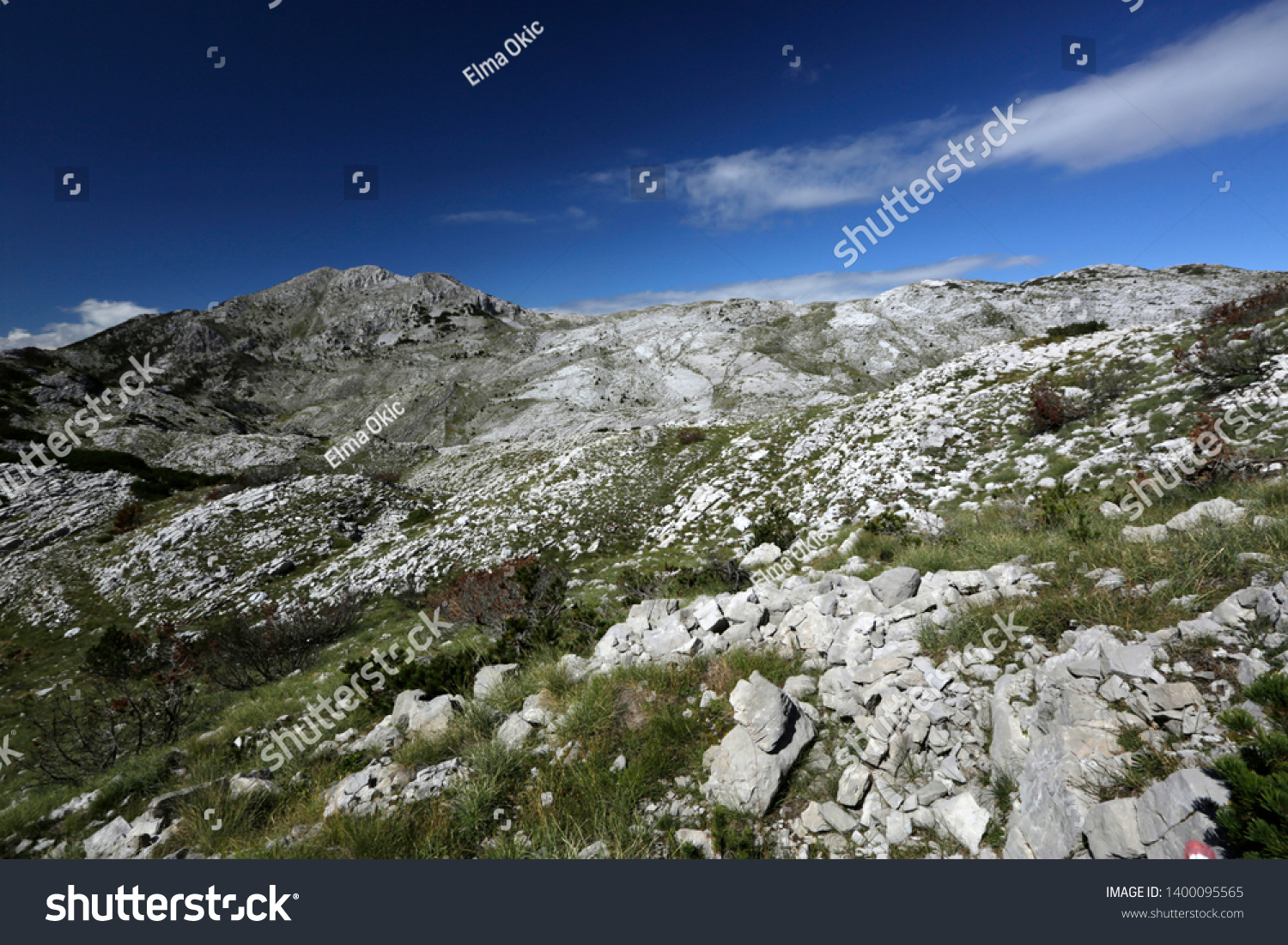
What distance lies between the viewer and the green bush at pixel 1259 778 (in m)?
2.76

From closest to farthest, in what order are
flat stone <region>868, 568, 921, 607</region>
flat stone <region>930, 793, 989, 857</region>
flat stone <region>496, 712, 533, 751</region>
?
flat stone <region>930, 793, 989, 857</region>
flat stone <region>496, 712, 533, 751</region>
flat stone <region>868, 568, 921, 607</region>

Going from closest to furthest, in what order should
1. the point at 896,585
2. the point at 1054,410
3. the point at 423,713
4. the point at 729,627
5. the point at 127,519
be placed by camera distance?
the point at 423,713 < the point at 896,585 < the point at 729,627 < the point at 1054,410 < the point at 127,519

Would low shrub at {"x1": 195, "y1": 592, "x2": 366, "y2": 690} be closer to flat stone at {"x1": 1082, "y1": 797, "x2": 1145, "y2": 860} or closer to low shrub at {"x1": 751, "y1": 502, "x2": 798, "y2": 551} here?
low shrub at {"x1": 751, "y1": 502, "x2": 798, "y2": 551}

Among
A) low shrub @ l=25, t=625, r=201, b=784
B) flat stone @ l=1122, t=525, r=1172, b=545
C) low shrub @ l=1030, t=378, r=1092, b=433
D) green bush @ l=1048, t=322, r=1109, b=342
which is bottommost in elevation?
low shrub @ l=25, t=625, r=201, b=784

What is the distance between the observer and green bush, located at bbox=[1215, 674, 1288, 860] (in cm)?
276

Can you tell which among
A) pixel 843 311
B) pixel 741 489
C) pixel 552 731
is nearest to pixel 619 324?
pixel 843 311

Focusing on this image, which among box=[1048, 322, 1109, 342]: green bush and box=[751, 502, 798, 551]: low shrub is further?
box=[1048, 322, 1109, 342]: green bush

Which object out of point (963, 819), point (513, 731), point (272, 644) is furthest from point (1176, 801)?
point (272, 644)

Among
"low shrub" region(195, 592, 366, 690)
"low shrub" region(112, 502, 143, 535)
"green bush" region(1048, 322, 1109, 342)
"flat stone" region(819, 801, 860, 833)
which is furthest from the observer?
"low shrub" region(112, 502, 143, 535)

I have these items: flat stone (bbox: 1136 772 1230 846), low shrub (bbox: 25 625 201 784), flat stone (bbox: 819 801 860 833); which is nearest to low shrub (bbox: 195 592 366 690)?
low shrub (bbox: 25 625 201 784)

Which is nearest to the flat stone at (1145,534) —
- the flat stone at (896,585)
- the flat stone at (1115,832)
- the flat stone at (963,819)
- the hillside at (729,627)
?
the hillside at (729,627)

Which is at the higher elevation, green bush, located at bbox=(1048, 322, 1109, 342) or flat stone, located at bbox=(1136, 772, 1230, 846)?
green bush, located at bbox=(1048, 322, 1109, 342)

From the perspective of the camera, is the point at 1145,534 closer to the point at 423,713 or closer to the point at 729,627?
the point at 729,627

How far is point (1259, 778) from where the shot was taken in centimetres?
286
